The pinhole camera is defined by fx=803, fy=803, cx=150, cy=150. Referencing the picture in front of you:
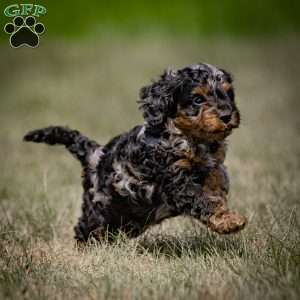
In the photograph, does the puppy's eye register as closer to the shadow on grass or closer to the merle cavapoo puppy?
the merle cavapoo puppy

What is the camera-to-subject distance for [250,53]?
16828 millimetres

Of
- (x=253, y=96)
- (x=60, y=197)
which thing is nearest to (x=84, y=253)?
(x=60, y=197)

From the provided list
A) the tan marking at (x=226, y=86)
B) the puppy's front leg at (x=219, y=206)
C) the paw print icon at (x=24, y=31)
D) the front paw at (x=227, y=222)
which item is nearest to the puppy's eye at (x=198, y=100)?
the tan marking at (x=226, y=86)

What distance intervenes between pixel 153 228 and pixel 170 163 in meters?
1.16

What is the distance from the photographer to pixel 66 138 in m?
5.74

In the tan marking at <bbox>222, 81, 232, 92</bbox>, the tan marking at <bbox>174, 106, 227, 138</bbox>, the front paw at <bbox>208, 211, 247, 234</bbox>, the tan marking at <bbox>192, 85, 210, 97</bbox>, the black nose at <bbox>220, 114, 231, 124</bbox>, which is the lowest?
the front paw at <bbox>208, 211, 247, 234</bbox>

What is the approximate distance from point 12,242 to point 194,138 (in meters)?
1.51

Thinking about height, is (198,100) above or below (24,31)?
below

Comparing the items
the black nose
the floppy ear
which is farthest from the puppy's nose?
the floppy ear

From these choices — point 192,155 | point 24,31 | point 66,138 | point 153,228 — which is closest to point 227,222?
point 192,155

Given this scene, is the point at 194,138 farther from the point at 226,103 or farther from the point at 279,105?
the point at 279,105

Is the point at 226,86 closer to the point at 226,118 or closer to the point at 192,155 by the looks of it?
the point at 226,118

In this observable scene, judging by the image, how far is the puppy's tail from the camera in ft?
18.7

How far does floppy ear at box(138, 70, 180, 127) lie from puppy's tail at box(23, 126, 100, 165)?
60 cm
